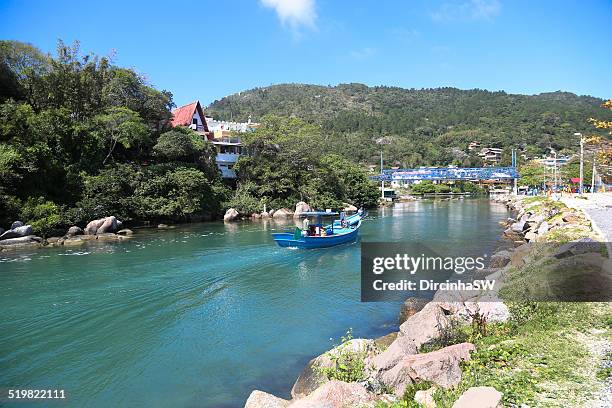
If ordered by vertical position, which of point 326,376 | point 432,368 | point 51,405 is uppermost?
point 432,368

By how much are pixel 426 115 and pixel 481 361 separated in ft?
529

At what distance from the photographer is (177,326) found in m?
12.3

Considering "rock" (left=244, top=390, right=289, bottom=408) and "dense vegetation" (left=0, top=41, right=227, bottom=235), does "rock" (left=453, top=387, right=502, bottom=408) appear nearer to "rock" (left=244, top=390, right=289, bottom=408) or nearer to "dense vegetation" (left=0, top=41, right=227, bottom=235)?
"rock" (left=244, top=390, right=289, bottom=408)

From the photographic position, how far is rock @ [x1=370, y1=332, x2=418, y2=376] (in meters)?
7.07

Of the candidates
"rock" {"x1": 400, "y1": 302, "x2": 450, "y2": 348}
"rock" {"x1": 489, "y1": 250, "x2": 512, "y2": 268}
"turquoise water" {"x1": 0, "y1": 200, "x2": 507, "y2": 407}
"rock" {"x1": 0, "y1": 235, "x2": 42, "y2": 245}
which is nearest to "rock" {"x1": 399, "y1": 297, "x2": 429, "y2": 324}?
"turquoise water" {"x1": 0, "y1": 200, "x2": 507, "y2": 407}

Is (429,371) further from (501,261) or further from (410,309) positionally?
(501,261)

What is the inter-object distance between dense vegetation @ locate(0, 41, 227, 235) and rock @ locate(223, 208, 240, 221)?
147cm

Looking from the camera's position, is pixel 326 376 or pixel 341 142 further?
pixel 341 142

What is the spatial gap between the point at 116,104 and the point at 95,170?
799 cm

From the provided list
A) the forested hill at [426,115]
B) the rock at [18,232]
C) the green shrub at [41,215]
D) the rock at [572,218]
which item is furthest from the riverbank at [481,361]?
the forested hill at [426,115]

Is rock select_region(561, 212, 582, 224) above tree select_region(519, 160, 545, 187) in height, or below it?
below

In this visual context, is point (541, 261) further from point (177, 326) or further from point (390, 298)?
point (177, 326)

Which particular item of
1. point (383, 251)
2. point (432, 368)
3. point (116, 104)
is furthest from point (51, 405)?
point (116, 104)

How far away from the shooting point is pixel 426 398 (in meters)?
5.76
